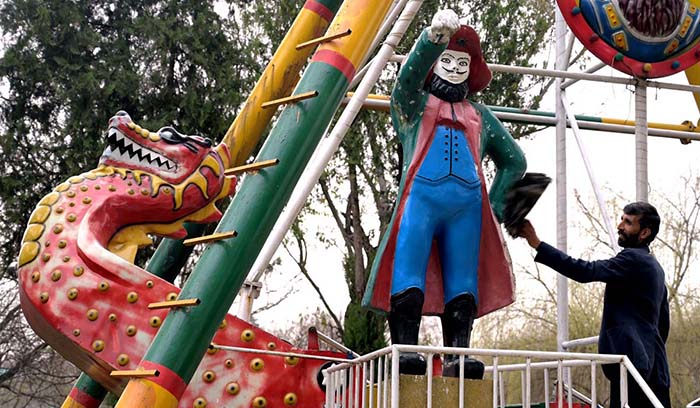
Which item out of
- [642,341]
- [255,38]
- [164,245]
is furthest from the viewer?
[255,38]

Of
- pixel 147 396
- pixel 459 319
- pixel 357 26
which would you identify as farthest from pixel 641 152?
pixel 147 396

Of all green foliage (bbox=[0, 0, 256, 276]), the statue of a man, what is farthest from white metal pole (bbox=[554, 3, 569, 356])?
green foliage (bbox=[0, 0, 256, 276])

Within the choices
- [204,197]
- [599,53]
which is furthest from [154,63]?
[204,197]

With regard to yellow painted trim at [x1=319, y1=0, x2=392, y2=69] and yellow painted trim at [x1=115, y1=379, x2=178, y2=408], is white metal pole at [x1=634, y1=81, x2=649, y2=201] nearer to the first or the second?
yellow painted trim at [x1=319, y1=0, x2=392, y2=69]

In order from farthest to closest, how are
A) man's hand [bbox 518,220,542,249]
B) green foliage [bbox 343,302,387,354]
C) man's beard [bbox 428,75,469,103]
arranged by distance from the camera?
green foliage [bbox 343,302,387,354]
man's beard [bbox 428,75,469,103]
man's hand [bbox 518,220,542,249]

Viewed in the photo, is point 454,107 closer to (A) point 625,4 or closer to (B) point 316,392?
(B) point 316,392

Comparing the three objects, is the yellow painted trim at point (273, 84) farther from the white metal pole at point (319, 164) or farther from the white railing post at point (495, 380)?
the white railing post at point (495, 380)

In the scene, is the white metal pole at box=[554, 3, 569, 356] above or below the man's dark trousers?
above

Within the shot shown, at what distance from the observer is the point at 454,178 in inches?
162

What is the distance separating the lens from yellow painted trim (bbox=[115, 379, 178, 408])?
3.27 meters

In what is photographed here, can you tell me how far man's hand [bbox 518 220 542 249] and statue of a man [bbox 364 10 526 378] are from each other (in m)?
0.11

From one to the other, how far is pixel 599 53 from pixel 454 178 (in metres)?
2.34

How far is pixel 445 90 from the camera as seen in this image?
14.3 feet

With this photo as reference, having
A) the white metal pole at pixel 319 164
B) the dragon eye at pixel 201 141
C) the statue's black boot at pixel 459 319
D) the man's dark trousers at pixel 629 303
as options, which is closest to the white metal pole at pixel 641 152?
the man's dark trousers at pixel 629 303
